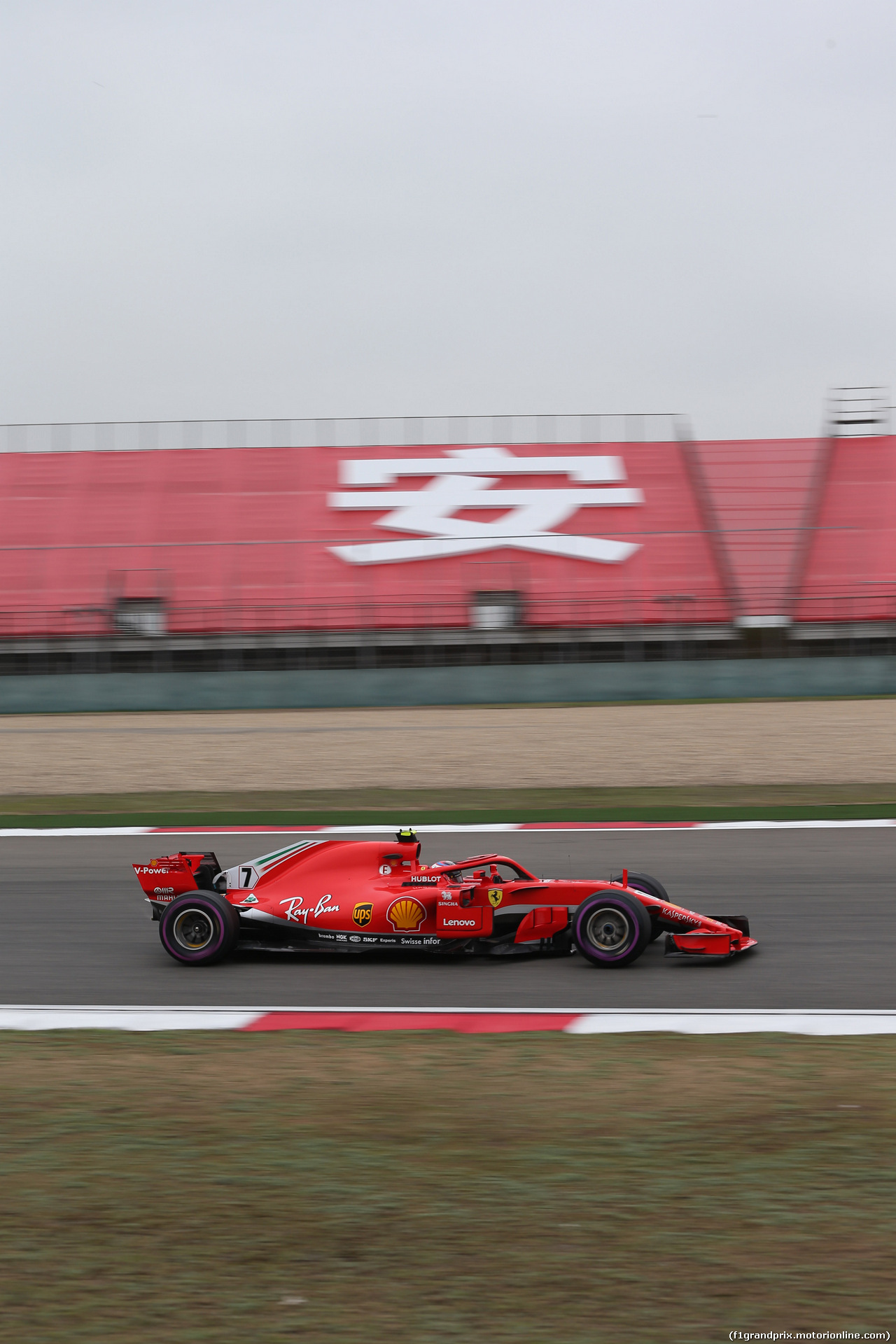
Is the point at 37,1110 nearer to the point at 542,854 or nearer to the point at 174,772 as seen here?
the point at 542,854

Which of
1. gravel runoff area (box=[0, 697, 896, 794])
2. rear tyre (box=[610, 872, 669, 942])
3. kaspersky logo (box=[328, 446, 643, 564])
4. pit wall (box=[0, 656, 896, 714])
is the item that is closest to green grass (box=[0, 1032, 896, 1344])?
rear tyre (box=[610, 872, 669, 942])

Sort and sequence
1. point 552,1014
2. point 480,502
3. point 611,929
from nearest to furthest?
point 552,1014, point 611,929, point 480,502

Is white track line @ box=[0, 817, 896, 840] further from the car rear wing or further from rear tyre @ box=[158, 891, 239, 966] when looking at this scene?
rear tyre @ box=[158, 891, 239, 966]

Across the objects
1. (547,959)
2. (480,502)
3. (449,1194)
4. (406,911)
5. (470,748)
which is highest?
(480,502)

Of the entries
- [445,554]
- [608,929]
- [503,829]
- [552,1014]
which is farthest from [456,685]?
[552,1014]

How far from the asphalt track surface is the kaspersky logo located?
71.1ft

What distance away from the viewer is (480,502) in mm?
33156

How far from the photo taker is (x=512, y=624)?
93.9 feet

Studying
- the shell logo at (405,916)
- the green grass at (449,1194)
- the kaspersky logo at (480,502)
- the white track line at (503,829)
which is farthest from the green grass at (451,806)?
the kaspersky logo at (480,502)

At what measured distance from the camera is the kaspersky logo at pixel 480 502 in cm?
3153

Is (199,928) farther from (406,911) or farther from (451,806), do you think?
(451,806)

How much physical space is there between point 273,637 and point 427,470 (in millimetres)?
8879

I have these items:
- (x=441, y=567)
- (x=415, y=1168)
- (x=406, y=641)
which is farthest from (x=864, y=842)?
(x=441, y=567)

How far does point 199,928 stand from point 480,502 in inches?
1055
